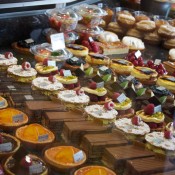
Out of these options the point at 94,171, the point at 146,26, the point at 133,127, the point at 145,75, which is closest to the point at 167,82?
the point at 145,75

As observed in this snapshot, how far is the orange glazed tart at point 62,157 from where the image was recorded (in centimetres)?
216

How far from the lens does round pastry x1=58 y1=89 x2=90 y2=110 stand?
286 cm

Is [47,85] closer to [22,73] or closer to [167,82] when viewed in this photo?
[22,73]

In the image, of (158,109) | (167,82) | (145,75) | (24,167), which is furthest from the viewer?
(145,75)

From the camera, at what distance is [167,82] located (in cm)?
360

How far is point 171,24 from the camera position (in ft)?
17.2

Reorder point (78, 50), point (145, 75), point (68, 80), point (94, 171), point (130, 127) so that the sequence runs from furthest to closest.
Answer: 1. point (78, 50)
2. point (145, 75)
3. point (68, 80)
4. point (130, 127)
5. point (94, 171)

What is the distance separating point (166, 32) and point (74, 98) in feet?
7.60

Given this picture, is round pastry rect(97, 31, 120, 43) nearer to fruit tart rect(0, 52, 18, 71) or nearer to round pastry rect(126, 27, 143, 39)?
round pastry rect(126, 27, 143, 39)

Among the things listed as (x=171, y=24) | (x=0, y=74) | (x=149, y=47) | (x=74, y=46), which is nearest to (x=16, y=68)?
(x=0, y=74)

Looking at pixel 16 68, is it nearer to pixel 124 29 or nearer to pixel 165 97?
pixel 165 97

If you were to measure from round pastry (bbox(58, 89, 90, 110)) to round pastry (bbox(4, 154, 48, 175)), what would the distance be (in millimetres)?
775

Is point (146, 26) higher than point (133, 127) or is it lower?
higher

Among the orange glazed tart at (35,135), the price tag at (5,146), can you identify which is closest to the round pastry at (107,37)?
the orange glazed tart at (35,135)
